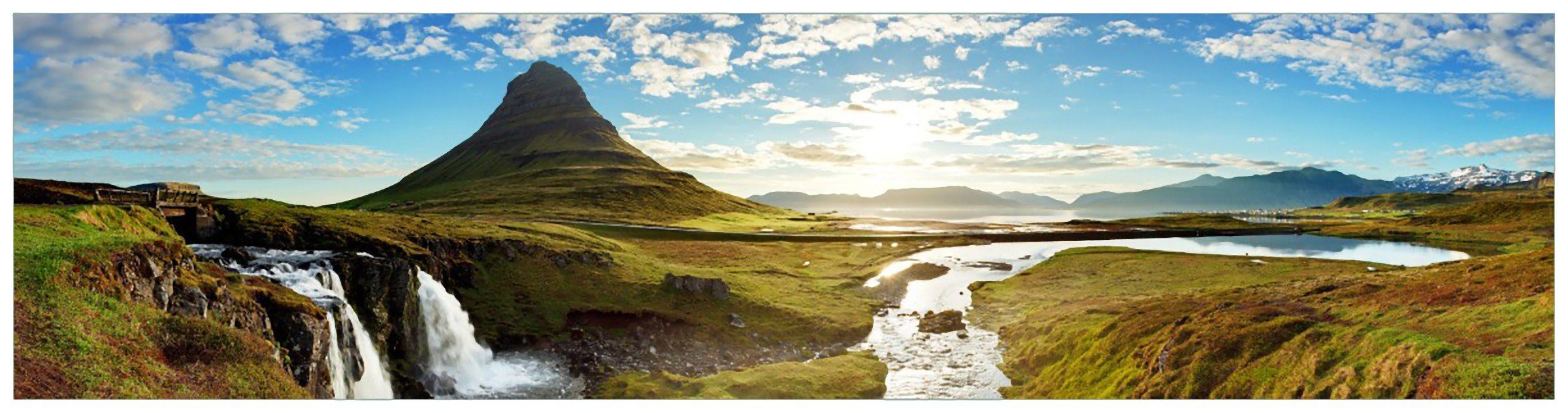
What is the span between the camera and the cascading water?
24828mm

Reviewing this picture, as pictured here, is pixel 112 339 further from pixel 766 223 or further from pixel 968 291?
pixel 766 223

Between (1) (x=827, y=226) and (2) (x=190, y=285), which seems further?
(1) (x=827, y=226)

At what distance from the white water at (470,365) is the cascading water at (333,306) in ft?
11.0

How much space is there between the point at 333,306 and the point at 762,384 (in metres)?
17.5

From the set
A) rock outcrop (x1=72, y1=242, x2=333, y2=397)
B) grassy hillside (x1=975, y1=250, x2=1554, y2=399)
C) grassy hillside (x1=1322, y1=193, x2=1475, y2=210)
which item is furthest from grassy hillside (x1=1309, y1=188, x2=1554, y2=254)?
rock outcrop (x1=72, y1=242, x2=333, y2=397)

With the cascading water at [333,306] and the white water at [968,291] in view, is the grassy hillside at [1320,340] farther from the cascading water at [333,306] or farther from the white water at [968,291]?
the cascading water at [333,306]

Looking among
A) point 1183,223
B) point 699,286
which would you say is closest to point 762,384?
point 699,286

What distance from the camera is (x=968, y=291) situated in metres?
57.9

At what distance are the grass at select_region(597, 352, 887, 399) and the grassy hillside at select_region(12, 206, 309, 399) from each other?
542 inches

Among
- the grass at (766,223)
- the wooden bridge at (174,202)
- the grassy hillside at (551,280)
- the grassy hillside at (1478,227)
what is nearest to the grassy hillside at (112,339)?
the wooden bridge at (174,202)
